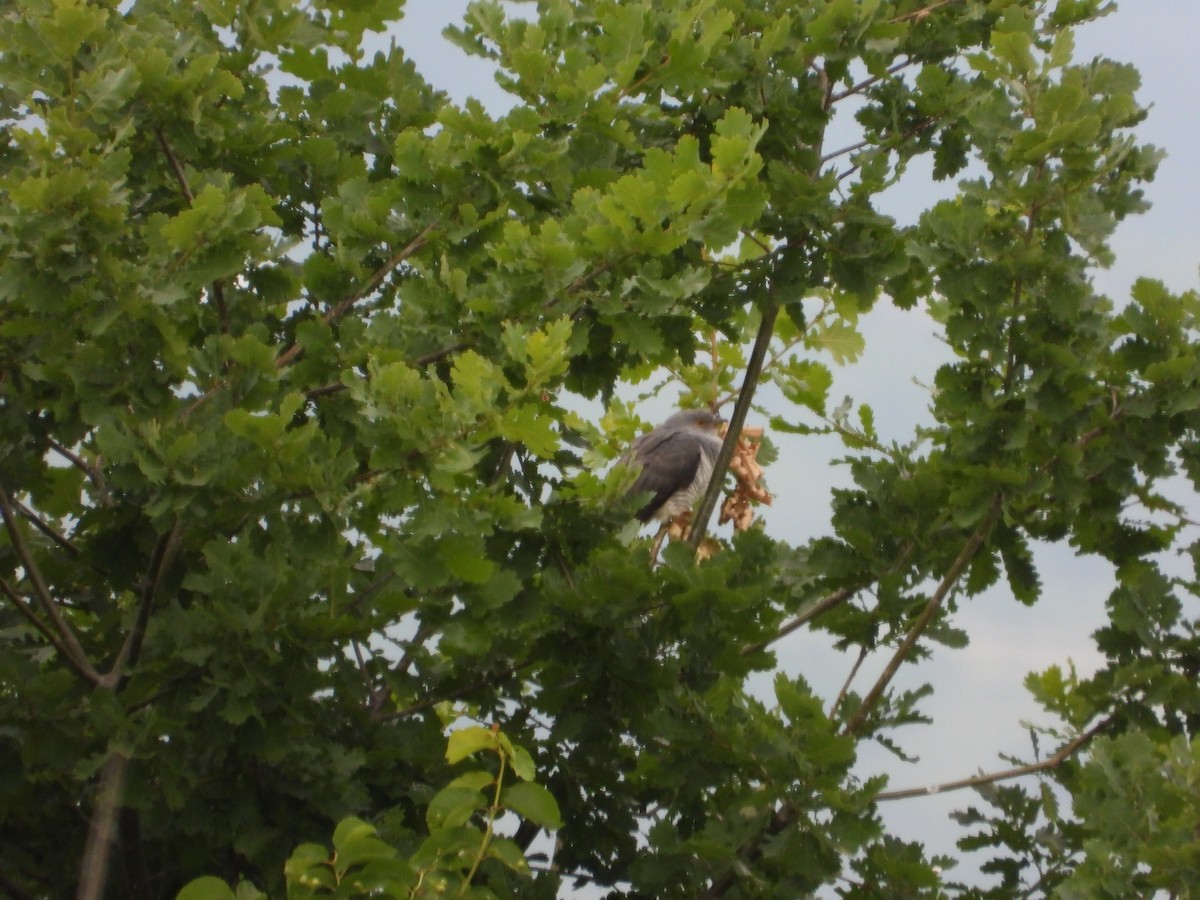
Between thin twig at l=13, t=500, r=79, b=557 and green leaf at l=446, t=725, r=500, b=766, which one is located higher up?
thin twig at l=13, t=500, r=79, b=557

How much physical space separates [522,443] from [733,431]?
0.83 m

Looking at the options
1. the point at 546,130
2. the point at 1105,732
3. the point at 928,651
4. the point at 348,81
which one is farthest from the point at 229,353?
the point at 1105,732

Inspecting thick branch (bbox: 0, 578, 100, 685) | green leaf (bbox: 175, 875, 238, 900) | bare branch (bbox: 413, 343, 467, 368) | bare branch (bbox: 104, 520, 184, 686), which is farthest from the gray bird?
green leaf (bbox: 175, 875, 238, 900)

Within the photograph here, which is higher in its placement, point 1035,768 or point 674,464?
point 674,464

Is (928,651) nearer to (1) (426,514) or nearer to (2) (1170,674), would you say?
(2) (1170,674)

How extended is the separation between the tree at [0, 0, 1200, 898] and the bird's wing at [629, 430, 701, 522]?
250 centimetres

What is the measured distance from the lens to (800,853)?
12.2 feet

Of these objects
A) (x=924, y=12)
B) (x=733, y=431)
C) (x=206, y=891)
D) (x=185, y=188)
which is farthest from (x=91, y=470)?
(x=924, y=12)

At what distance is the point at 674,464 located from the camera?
743 cm

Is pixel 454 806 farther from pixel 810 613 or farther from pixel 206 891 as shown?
pixel 810 613

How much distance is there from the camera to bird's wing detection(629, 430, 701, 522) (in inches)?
291

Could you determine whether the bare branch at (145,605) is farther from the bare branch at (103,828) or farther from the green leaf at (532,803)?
the green leaf at (532,803)

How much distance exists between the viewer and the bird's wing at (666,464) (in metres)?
7.39

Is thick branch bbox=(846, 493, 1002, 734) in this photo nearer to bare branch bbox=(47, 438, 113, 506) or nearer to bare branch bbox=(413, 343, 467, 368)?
bare branch bbox=(413, 343, 467, 368)
